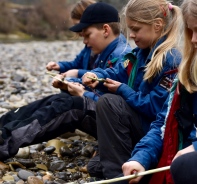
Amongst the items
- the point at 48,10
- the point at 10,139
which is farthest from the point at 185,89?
the point at 48,10

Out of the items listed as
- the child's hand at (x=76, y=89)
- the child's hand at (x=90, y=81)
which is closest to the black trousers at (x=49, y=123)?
the child's hand at (x=90, y=81)

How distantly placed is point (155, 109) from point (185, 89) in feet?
1.56

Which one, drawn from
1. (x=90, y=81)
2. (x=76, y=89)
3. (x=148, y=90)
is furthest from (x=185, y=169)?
(x=76, y=89)

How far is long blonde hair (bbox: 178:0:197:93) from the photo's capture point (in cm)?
237

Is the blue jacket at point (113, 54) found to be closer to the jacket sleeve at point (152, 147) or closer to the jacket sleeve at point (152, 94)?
the jacket sleeve at point (152, 94)

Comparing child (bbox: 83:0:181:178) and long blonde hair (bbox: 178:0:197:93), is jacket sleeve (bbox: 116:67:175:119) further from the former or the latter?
long blonde hair (bbox: 178:0:197:93)

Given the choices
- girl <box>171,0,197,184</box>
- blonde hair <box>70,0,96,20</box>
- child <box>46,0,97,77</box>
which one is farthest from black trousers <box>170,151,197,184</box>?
blonde hair <box>70,0,96,20</box>

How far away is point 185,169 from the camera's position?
2037mm

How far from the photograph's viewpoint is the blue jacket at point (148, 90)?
2.85 m

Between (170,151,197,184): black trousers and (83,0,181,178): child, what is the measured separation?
2.41ft

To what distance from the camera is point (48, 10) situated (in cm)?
3778

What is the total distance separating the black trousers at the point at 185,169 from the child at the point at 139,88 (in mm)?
735

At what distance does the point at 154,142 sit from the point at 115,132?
366 millimetres

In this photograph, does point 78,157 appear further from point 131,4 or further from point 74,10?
point 74,10
